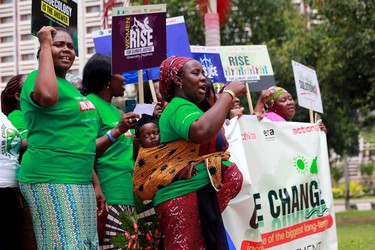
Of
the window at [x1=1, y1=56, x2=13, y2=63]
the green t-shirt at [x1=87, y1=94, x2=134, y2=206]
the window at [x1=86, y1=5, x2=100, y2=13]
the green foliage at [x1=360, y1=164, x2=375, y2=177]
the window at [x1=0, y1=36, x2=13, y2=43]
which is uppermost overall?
the window at [x1=86, y1=5, x2=100, y2=13]

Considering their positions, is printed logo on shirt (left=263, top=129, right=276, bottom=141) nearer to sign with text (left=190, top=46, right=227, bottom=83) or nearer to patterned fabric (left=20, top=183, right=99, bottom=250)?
sign with text (left=190, top=46, right=227, bottom=83)

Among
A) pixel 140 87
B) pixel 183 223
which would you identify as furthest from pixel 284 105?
pixel 183 223

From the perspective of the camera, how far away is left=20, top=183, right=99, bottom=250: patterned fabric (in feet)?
13.8

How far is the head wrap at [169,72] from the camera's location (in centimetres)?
439

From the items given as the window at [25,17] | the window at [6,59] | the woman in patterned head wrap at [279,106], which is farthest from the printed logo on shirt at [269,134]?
the window at [6,59]

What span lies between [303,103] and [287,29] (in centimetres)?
2025

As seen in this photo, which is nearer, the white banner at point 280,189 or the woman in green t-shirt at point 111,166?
the woman in green t-shirt at point 111,166

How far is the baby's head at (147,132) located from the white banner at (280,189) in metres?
1.07

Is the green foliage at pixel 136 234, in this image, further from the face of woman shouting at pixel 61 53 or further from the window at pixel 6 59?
the window at pixel 6 59

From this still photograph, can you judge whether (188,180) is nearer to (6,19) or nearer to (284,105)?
(284,105)

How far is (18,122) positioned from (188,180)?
1429 mm

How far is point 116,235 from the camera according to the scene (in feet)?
16.3

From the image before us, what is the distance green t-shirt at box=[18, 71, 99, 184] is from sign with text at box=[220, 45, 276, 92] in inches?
143

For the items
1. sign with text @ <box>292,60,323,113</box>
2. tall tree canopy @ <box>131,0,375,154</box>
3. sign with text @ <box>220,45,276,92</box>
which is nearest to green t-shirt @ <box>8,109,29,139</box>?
sign with text @ <box>220,45,276,92</box>
